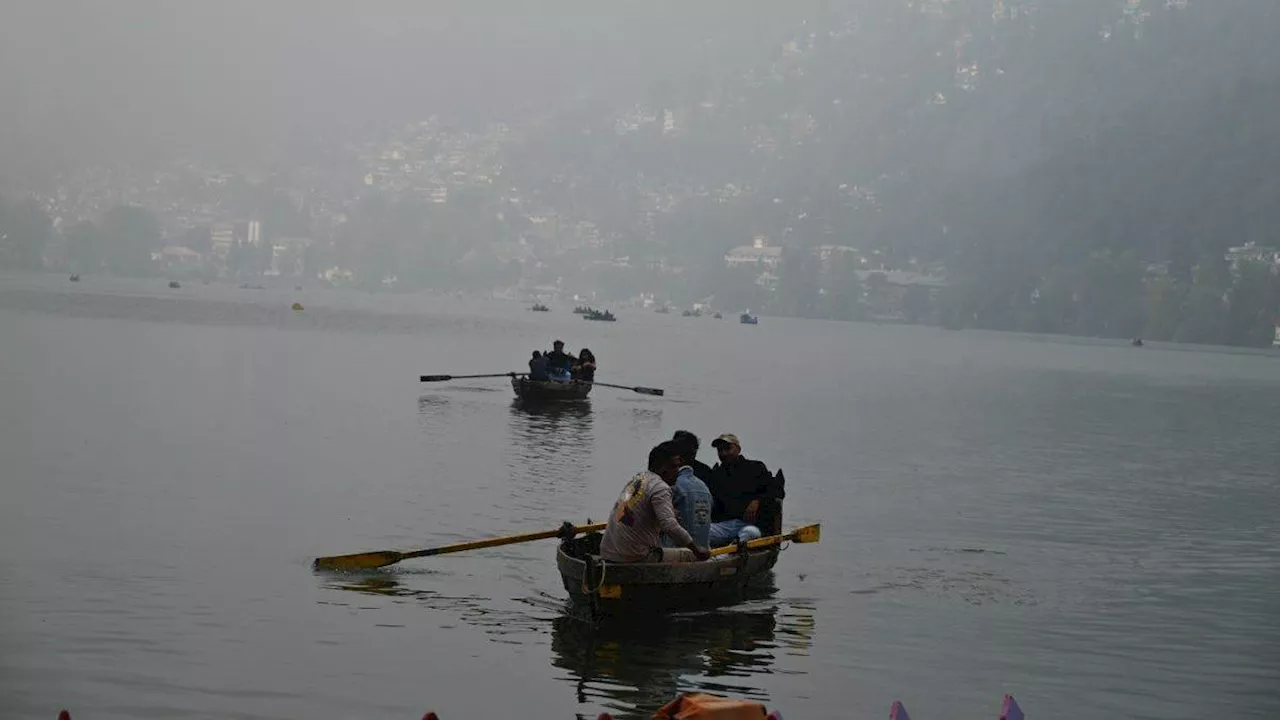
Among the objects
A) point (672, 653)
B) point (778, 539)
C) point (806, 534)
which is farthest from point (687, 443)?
point (806, 534)

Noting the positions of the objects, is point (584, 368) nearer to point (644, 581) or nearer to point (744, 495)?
point (744, 495)

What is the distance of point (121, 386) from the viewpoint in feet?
180

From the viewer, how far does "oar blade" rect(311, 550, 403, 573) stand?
70.3ft

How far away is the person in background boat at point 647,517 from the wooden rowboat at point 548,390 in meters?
33.7

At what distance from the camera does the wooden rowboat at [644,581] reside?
18.7 meters

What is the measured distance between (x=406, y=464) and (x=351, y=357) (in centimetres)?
4773

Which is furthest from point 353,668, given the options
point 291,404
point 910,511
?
point 291,404

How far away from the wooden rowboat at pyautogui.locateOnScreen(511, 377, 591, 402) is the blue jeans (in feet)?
101

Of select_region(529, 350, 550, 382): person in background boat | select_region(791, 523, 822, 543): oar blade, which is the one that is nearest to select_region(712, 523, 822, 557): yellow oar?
select_region(791, 523, 822, 543): oar blade

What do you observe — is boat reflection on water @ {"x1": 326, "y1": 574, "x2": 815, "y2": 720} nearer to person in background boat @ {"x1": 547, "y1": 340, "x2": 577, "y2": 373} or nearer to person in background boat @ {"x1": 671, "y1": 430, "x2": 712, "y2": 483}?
person in background boat @ {"x1": 671, "y1": 430, "x2": 712, "y2": 483}

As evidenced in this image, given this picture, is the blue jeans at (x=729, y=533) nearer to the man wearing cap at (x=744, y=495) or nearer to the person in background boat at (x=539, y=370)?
the man wearing cap at (x=744, y=495)

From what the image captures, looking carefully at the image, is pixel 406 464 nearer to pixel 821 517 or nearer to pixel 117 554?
pixel 821 517

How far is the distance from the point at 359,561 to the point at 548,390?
3134cm

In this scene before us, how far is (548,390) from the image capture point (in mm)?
52938
